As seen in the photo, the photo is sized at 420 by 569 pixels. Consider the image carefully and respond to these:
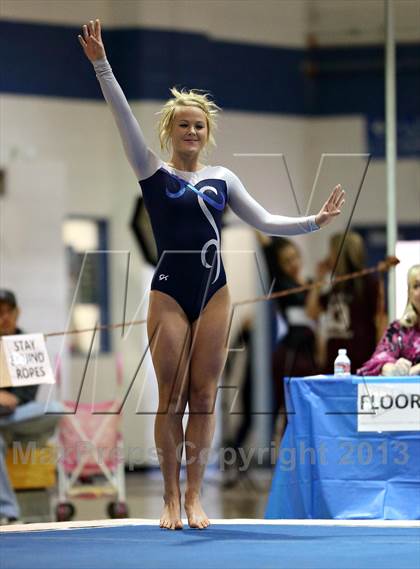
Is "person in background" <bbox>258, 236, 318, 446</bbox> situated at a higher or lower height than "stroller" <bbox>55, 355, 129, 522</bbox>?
higher

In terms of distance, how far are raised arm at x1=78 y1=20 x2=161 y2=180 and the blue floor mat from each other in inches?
47.0

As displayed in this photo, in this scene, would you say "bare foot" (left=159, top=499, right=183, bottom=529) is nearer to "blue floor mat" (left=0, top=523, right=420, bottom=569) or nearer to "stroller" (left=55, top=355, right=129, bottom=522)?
"blue floor mat" (left=0, top=523, right=420, bottom=569)

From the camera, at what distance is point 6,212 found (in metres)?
9.74

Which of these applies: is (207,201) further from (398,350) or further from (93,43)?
(398,350)

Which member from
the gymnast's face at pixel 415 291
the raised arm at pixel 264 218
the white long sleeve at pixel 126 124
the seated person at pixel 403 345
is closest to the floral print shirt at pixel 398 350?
the seated person at pixel 403 345

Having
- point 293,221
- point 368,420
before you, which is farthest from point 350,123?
point 293,221

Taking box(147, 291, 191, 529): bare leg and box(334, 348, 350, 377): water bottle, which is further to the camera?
box(334, 348, 350, 377): water bottle

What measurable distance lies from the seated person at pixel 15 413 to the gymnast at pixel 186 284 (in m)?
2.66

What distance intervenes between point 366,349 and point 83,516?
6.76 ft

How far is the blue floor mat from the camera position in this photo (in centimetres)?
371

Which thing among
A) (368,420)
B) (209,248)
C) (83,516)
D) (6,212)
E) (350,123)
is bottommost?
(83,516)

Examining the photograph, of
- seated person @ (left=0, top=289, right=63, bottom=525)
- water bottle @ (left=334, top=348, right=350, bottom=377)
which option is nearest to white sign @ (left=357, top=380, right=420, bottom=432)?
water bottle @ (left=334, top=348, right=350, bottom=377)

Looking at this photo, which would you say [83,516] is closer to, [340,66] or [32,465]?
[32,465]

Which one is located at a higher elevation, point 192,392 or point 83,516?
point 192,392
